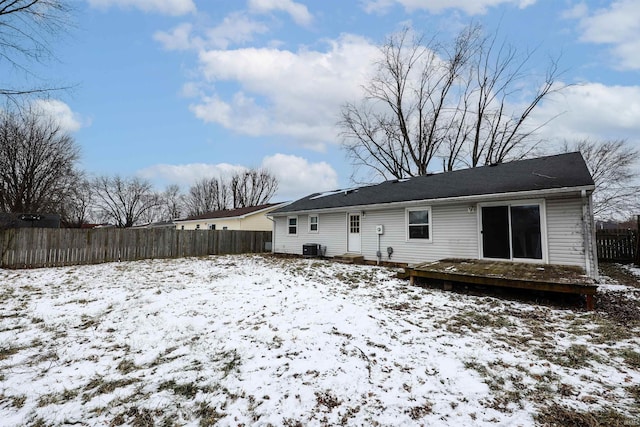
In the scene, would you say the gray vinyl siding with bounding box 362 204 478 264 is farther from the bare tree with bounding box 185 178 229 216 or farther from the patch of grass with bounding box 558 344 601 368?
the bare tree with bounding box 185 178 229 216

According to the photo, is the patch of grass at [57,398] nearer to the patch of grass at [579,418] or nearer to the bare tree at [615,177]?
the patch of grass at [579,418]

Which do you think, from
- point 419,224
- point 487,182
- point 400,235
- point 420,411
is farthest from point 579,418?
point 400,235

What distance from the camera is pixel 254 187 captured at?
4166 centimetres

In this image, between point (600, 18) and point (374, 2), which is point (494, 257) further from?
point (374, 2)

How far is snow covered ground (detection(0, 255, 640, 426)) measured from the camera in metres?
2.65

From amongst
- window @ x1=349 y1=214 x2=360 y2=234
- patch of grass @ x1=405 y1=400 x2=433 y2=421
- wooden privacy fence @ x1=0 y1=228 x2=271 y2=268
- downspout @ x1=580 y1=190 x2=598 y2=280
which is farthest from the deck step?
patch of grass @ x1=405 y1=400 x2=433 y2=421

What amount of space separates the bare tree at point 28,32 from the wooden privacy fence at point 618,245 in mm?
19806

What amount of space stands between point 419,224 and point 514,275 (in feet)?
13.9

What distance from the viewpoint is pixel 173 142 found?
17312 mm

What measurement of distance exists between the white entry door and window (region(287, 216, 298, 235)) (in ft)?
12.1

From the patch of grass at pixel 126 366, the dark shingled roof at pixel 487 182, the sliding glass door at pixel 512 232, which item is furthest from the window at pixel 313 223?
the patch of grass at pixel 126 366

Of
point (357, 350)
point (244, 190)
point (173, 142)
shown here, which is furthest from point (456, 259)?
point (244, 190)

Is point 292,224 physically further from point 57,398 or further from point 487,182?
point 57,398

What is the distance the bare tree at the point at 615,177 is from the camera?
63.9ft
